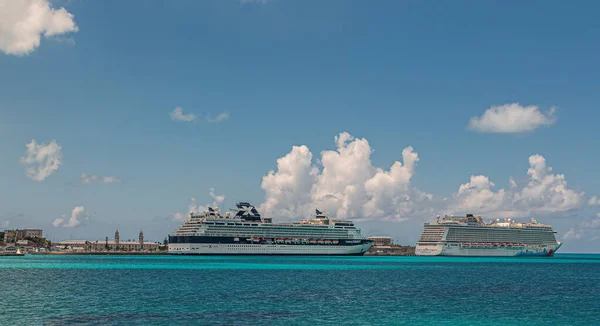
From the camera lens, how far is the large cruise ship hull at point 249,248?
574ft

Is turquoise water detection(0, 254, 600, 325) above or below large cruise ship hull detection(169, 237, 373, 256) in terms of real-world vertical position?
below

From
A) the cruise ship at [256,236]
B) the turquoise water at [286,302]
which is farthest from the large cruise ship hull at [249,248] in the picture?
the turquoise water at [286,302]

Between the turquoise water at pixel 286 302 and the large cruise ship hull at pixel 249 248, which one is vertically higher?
the large cruise ship hull at pixel 249 248

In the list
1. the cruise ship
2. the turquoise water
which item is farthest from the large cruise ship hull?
the turquoise water

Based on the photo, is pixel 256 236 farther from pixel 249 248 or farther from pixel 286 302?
pixel 286 302

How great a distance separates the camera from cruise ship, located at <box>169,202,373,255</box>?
578 feet

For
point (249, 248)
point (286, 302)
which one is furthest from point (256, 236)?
point (286, 302)

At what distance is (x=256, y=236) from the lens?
18250 cm

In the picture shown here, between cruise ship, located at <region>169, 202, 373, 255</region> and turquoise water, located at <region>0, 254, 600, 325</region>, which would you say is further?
cruise ship, located at <region>169, 202, 373, 255</region>

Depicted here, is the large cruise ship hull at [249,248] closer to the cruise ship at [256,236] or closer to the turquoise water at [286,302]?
the cruise ship at [256,236]

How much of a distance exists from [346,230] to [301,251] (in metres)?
17.5

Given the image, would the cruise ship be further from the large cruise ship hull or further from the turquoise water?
the turquoise water

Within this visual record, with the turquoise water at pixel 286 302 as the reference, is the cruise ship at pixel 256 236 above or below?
above

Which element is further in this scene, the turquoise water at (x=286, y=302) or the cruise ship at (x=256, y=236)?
the cruise ship at (x=256, y=236)
